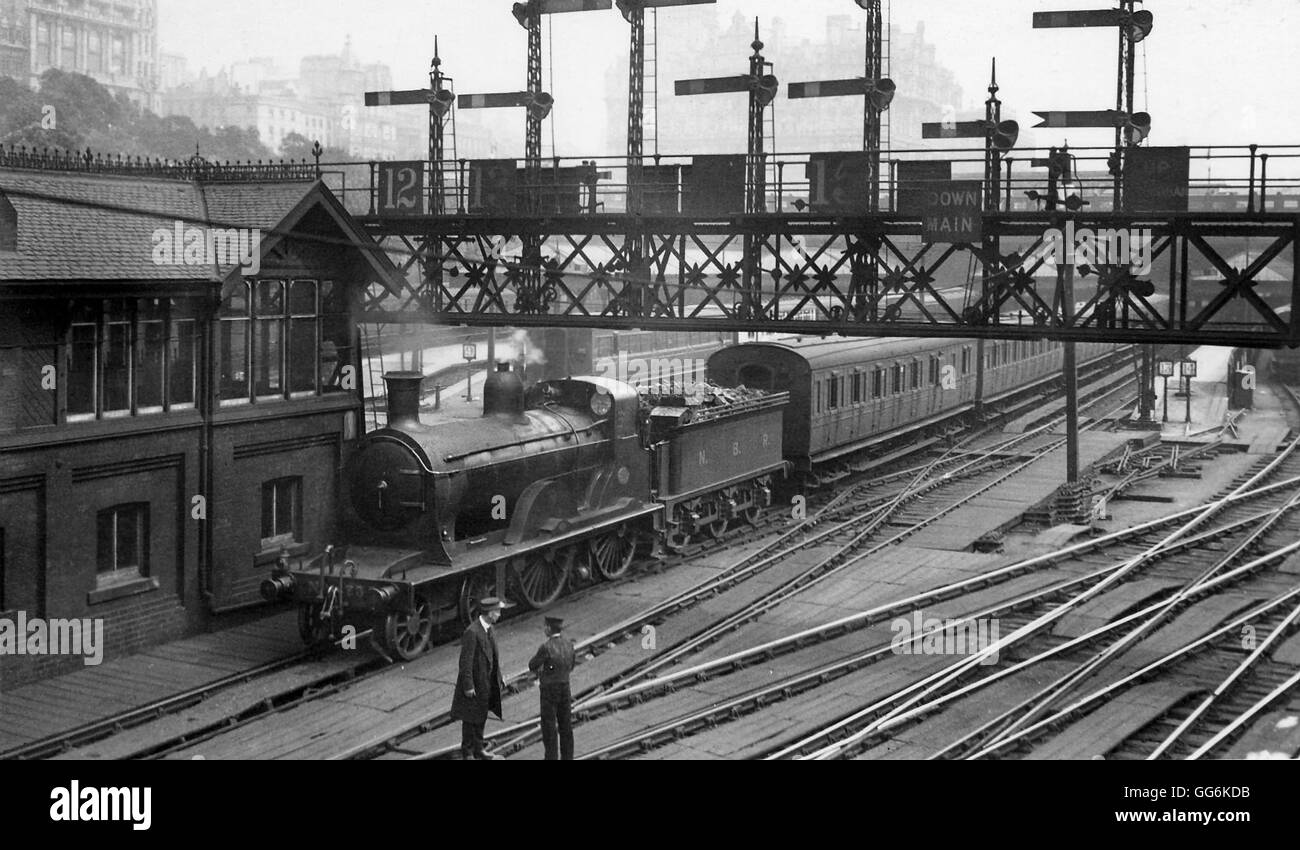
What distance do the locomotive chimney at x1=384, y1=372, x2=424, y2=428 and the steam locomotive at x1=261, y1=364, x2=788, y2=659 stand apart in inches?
0.5

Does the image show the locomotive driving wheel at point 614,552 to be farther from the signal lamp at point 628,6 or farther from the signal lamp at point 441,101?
the signal lamp at point 628,6

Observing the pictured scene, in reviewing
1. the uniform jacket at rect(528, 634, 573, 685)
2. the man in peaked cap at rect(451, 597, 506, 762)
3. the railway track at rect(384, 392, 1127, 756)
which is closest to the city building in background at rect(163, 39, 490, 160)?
the railway track at rect(384, 392, 1127, 756)

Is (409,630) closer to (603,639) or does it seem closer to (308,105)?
(603,639)

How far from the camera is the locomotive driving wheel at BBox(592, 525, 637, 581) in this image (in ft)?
66.7

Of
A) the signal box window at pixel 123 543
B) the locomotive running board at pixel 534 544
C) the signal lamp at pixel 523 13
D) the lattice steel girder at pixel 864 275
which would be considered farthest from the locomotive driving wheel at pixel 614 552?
the signal lamp at pixel 523 13

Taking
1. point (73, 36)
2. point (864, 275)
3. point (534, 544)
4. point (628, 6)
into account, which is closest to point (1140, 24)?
point (864, 275)

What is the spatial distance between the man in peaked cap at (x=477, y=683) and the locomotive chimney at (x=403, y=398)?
540 cm

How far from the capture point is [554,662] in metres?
12.2

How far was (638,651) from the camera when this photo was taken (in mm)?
16891

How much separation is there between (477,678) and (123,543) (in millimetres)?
6278

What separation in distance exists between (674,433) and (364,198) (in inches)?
1578

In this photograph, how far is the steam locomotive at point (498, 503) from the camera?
642 inches

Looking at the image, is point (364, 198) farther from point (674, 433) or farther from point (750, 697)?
point (750, 697)

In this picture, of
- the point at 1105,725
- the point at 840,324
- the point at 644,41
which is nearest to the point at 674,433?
the point at 840,324
